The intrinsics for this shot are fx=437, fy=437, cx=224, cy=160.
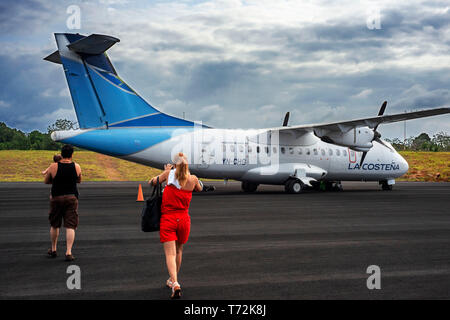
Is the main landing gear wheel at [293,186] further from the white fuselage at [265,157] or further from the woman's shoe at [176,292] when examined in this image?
the woman's shoe at [176,292]

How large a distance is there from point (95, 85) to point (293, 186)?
38.0 ft

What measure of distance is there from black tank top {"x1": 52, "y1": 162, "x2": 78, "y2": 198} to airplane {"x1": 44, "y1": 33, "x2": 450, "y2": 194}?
10913mm

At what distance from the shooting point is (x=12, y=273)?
6.61 metres

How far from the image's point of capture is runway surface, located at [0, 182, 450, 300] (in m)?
5.74

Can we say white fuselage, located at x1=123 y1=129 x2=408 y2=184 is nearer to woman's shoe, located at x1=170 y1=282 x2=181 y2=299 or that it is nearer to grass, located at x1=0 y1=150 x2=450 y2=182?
woman's shoe, located at x1=170 y1=282 x2=181 y2=299

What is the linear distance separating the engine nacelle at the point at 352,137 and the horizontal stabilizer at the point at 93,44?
11.7 m

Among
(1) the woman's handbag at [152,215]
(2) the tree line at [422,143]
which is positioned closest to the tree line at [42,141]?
(2) the tree line at [422,143]

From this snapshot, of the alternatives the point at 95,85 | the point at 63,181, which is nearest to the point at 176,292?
the point at 63,181

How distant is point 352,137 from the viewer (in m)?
23.9

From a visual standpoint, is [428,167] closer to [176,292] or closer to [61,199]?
[61,199]

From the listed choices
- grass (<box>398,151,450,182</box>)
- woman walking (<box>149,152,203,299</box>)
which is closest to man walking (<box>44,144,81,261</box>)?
woman walking (<box>149,152,203,299</box>)

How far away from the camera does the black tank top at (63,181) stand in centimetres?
785
